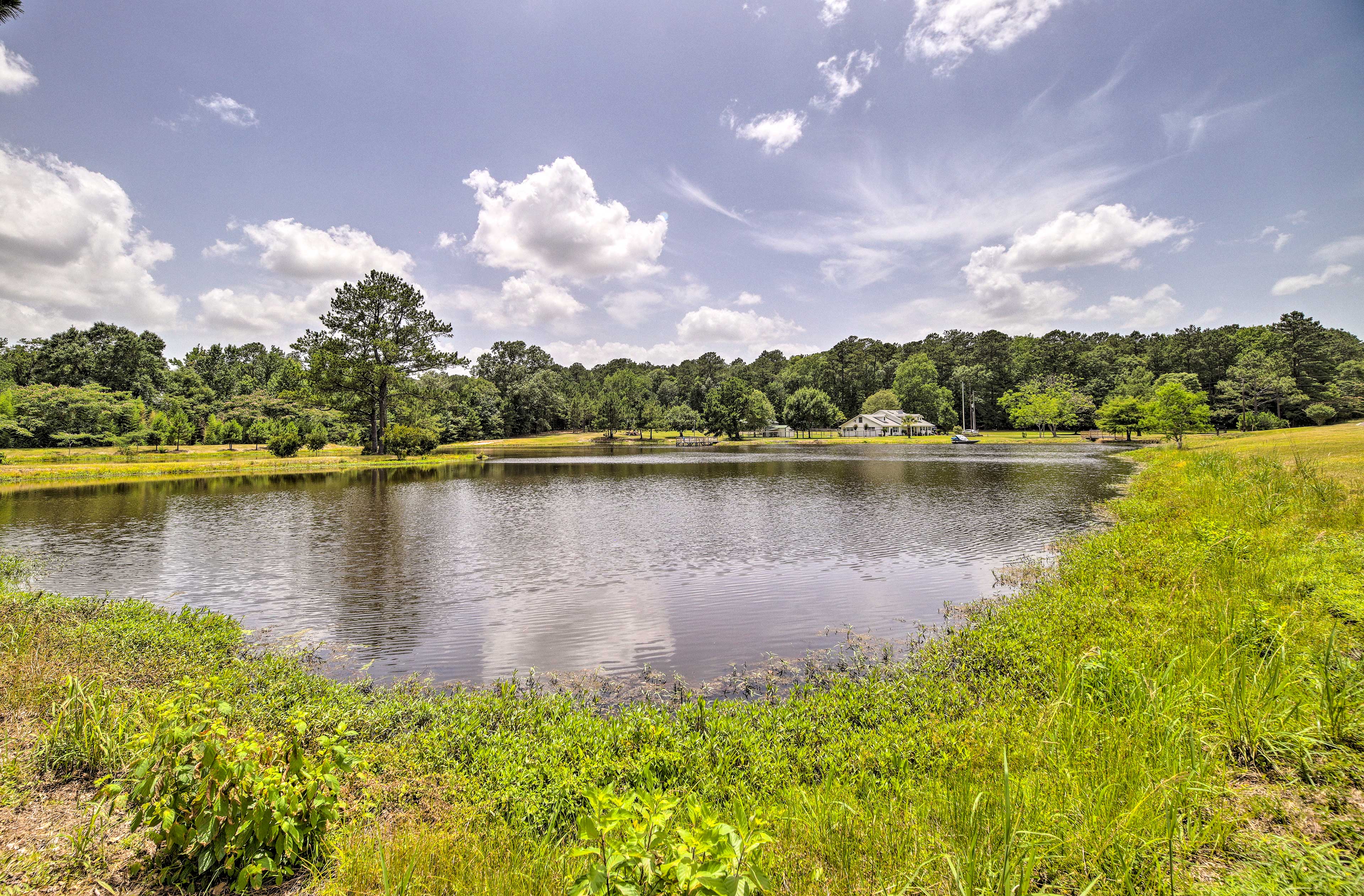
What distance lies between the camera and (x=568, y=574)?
640 inches

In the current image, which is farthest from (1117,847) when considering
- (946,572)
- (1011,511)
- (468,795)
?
(1011,511)

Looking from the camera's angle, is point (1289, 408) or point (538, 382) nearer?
point (1289, 408)

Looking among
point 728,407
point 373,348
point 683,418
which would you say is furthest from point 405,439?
point 683,418

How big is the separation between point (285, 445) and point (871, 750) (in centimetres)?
7058

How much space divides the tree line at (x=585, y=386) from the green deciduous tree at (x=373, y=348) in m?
0.15

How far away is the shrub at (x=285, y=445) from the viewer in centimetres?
6006

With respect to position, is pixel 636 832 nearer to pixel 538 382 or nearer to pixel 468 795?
pixel 468 795

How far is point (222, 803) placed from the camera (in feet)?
12.5

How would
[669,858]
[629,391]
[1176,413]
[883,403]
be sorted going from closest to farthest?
1. [669,858]
2. [1176,413]
3. [883,403]
4. [629,391]

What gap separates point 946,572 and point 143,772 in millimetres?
16395

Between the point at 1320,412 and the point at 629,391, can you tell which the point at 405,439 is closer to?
the point at 629,391

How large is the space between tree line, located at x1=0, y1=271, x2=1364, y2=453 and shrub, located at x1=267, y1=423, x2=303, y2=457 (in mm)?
495

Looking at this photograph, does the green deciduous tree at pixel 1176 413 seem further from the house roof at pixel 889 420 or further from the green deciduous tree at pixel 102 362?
the green deciduous tree at pixel 102 362

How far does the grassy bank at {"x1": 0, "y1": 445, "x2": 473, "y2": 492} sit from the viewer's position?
40938mm
